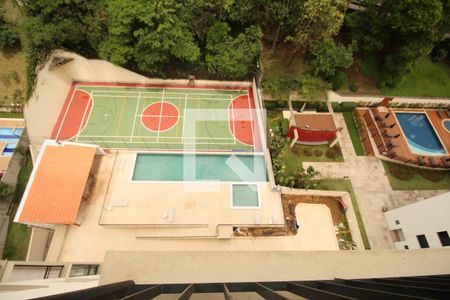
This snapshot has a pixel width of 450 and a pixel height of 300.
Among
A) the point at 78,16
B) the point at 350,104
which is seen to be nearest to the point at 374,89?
the point at 350,104

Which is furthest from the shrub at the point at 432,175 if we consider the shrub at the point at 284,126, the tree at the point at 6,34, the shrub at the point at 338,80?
the tree at the point at 6,34

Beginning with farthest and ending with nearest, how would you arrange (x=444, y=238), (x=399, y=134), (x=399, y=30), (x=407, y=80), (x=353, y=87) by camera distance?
(x=407, y=80)
(x=353, y=87)
(x=399, y=134)
(x=399, y=30)
(x=444, y=238)

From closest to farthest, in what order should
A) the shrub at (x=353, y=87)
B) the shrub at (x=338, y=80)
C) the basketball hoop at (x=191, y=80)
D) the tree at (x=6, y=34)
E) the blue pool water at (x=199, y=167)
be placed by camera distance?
the blue pool water at (x=199, y=167), the tree at (x=6, y=34), the shrub at (x=338, y=80), the shrub at (x=353, y=87), the basketball hoop at (x=191, y=80)

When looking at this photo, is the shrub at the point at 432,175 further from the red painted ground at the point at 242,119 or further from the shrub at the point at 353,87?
the red painted ground at the point at 242,119

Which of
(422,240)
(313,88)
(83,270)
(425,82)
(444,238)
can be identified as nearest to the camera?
(83,270)

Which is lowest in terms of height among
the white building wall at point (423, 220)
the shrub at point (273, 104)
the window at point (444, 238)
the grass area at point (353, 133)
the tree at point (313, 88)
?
the window at point (444, 238)

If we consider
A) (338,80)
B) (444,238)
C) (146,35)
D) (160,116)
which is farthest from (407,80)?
(146,35)

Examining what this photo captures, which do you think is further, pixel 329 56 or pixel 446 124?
pixel 446 124

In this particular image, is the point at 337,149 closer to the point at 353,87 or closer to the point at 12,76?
the point at 353,87

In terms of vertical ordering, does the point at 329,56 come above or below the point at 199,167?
above
